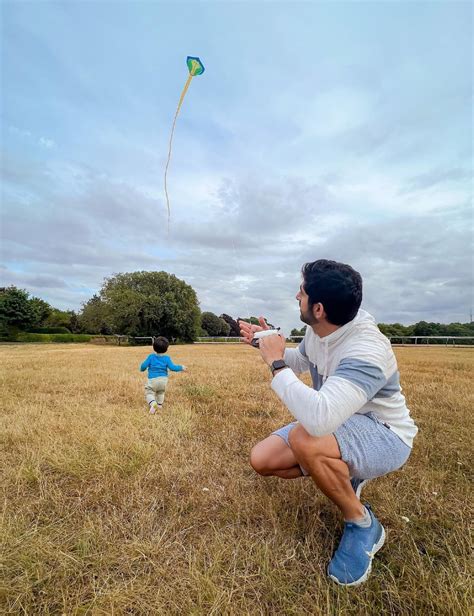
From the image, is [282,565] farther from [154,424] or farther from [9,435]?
[9,435]

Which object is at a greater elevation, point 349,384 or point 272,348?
point 272,348

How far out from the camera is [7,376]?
8.58 metres

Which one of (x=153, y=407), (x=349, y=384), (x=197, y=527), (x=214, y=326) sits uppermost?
(x=214, y=326)

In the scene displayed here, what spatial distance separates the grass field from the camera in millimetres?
1829

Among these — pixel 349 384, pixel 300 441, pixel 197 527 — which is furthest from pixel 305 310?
pixel 197 527

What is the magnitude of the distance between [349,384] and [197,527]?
146 cm

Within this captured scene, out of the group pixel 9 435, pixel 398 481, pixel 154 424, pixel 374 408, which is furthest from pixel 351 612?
pixel 9 435

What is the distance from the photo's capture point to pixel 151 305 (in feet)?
150

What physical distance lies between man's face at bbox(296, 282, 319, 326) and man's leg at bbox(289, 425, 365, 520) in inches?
30.0

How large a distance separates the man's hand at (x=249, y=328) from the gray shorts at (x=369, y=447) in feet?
3.37

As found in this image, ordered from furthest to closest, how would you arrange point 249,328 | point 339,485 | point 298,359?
point 298,359, point 249,328, point 339,485

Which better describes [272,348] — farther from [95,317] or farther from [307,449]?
[95,317]

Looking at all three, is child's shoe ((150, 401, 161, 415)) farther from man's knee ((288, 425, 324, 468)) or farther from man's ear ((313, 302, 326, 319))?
man's ear ((313, 302, 326, 319))

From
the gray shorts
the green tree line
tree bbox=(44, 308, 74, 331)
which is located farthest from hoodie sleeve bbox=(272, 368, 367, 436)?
tree bbox=(44, 308, 74, 331)
